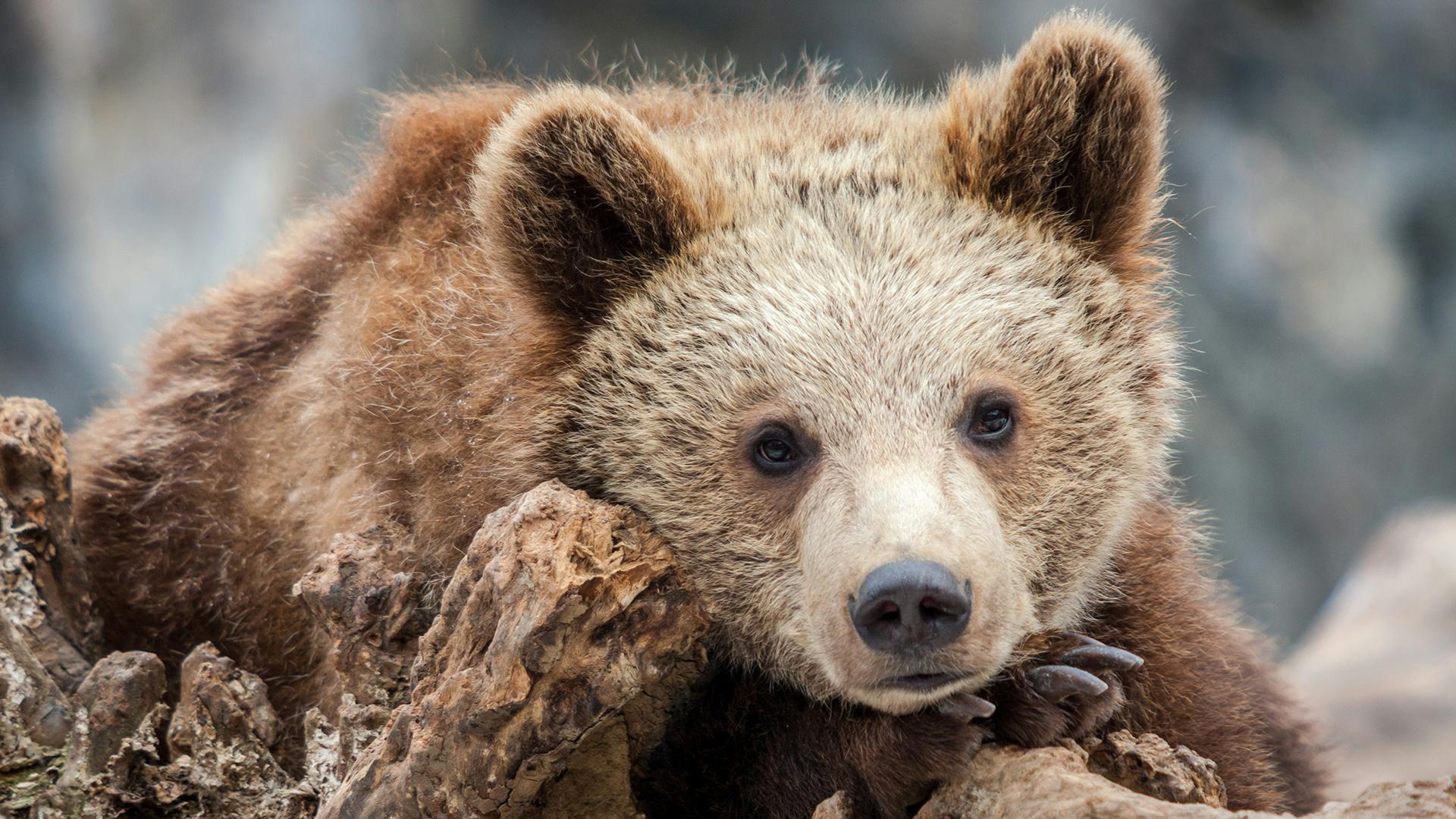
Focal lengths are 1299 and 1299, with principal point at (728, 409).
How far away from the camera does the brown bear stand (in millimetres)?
2891

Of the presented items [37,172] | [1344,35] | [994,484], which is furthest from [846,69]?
[994,484]

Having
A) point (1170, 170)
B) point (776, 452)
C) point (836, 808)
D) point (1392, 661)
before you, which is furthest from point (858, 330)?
point (1170, 170)

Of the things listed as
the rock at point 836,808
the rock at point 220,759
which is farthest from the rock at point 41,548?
the rock at point 836,808

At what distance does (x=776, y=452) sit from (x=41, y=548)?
2.28 m

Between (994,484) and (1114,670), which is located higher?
(994,484)

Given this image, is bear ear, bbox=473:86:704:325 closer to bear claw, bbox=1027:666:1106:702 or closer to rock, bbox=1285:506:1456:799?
bear claw, bbox=1027:666:1106:702

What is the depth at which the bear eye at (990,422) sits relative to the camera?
3.15 metres

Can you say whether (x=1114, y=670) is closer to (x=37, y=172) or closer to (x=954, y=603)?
(x=954, y=603)

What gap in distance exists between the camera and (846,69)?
1038 centimetres

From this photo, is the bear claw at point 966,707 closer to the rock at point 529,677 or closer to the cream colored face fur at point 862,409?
the cream colored face fur at point 862,409

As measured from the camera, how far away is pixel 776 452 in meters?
3.16

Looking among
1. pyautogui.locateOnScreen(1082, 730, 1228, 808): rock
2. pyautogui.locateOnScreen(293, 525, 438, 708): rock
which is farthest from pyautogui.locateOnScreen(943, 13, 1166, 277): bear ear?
pyautogui.locateOnScreen(293, 525, 438, 708): rock

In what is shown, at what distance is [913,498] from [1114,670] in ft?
2.83

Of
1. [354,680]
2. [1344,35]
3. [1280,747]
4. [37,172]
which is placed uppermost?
[1344,35]
